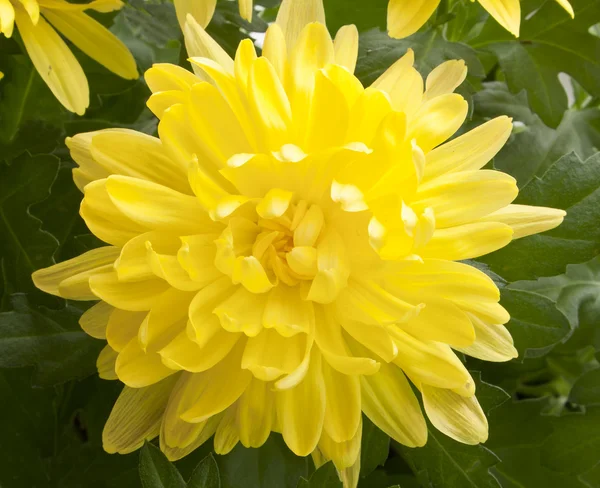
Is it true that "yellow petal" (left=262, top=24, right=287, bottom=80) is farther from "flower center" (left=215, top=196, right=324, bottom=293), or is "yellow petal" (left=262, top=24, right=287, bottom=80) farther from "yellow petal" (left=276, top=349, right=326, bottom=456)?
"yellow petal" (left=276, top=349, right=326, bottom=456)

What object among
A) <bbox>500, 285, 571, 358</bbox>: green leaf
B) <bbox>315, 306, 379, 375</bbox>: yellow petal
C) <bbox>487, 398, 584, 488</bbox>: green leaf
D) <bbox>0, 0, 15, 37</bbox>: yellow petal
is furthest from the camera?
<bbox>487, 398, 584, 488</bbox>: green leaf

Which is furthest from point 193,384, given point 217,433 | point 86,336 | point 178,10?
point 178,10

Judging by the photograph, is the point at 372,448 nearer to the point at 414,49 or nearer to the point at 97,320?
the point at 97,320

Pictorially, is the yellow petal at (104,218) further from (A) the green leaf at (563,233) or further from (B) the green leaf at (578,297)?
(B) the green leaf at (578,297)

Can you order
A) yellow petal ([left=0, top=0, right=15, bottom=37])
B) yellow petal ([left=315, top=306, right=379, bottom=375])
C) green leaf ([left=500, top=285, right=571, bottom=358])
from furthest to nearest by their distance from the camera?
green leaf ([left=500, top=285, right=571, bottom=358]) → yellow petal ([left=0, top=0, right=15, bottom=37]) → yellow petal ([left=315, top=306, right=379, bottom=375])

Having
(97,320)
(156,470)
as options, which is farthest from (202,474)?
(97,320)

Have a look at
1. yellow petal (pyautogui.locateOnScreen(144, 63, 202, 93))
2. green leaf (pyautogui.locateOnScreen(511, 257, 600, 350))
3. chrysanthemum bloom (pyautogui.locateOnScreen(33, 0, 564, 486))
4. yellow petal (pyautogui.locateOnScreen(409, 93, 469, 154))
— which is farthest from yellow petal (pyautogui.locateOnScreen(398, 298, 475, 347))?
green leaf (pyautogui.locateOnScreen(511, 257, 600, 350))

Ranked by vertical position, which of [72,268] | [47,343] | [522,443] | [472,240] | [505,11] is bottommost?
[522,443]
